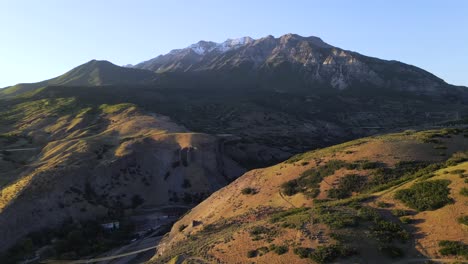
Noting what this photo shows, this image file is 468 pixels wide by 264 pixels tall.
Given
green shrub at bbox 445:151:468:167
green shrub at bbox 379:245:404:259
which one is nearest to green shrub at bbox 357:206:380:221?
green shrub at bbox 379:245:404:259

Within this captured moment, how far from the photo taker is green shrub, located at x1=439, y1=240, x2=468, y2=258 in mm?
25266

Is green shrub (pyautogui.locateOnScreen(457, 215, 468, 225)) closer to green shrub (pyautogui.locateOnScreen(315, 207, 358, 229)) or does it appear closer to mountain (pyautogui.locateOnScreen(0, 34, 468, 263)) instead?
green shrub (pyautogui.locateOnScreen(315, 207, 358, 229))

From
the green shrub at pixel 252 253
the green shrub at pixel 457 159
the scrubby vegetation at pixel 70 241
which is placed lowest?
the scrubby vegetation at pixel 70 241

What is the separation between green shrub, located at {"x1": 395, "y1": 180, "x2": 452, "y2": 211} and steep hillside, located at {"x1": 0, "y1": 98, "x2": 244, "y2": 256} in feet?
178

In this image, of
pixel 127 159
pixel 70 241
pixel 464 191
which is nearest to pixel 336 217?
pixel 464 191

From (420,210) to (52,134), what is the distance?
119 meters

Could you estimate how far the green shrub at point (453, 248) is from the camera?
82.9ft

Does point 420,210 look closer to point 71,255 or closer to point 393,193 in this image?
point 393,193

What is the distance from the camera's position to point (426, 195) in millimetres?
33500

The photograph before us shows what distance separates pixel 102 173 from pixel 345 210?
64282 millimetres

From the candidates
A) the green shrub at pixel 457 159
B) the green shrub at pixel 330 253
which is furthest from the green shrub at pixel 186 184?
the green shrub at pixel 330 253

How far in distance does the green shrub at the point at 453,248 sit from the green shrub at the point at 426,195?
542cm

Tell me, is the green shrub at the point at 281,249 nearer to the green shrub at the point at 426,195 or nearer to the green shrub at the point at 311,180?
the green shrub at the point at 426,195

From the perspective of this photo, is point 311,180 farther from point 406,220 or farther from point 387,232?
point 387,232
